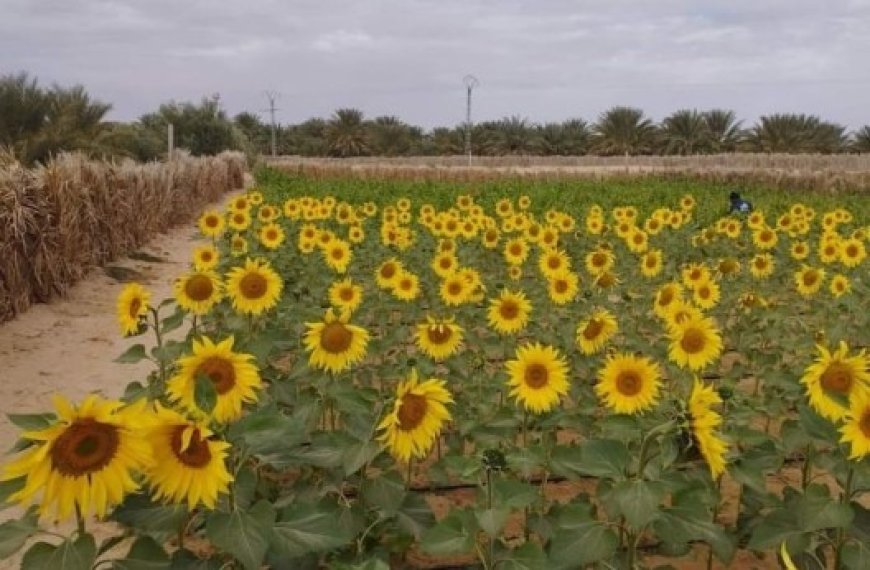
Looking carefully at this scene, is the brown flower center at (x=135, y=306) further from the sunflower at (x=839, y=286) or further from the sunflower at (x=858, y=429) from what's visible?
the sunflower at (x=839, y=286)

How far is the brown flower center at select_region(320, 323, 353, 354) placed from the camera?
3.34 metres

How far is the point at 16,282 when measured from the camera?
25.5 ft

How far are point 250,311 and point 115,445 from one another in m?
2.59

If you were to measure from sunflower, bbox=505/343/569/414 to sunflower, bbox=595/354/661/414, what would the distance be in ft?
0.57

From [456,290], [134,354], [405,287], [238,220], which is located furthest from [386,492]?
[238,220]

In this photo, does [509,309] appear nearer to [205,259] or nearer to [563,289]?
[563,289]

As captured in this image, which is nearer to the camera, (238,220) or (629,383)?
(629,383)

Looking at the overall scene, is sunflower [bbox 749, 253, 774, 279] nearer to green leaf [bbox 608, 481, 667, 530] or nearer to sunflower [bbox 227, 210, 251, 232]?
sunflower [bbox 227, 210, 251, 232]

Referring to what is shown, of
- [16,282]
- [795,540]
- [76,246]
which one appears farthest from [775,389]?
[76,246]

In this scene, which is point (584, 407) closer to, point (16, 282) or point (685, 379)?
point (685, 379)

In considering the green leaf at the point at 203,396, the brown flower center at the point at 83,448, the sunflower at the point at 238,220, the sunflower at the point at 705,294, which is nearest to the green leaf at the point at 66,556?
the brown flower center at the point at 83,448

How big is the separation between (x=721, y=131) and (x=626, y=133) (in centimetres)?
512

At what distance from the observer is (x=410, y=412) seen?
2.43 metres

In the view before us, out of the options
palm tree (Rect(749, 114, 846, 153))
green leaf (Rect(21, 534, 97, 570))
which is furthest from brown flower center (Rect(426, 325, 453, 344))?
palm tree (Rect(749, 114, 846, 153))
